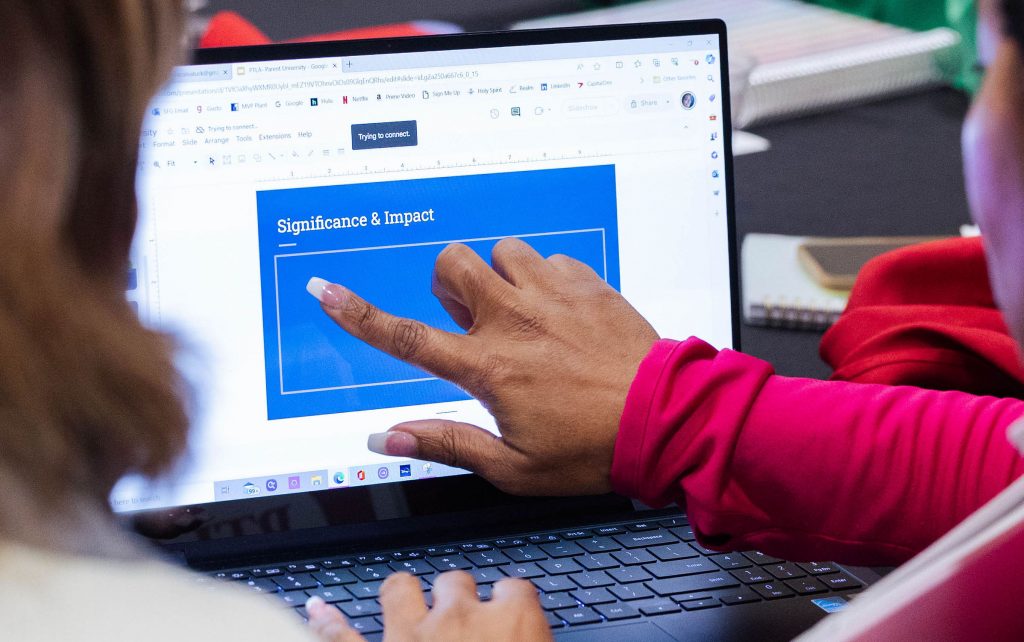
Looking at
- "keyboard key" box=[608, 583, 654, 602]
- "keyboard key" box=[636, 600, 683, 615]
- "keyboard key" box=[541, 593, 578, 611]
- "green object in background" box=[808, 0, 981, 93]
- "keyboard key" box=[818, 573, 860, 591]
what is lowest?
"keyboard key" box=[818, 573, 860, 591]

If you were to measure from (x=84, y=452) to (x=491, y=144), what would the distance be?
48 cm

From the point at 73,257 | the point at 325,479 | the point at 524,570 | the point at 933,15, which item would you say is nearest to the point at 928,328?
the point at 524,570

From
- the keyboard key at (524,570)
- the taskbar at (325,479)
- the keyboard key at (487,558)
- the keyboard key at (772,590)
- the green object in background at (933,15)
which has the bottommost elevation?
the keyboard key at (772,590)

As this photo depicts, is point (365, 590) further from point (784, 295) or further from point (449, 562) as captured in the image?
point (784, 295)

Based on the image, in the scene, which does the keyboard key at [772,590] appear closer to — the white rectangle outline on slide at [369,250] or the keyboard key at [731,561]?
the keyboard key at [731,561]

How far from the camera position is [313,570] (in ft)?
2.54

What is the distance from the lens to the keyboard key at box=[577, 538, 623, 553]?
81 cm

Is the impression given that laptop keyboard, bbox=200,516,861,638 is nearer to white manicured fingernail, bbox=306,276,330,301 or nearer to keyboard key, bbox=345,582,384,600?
keyboard key, bbox=345,582,384,600

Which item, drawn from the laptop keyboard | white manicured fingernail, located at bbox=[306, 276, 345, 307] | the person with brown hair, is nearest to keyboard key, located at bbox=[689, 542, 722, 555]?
the laptop keyboard

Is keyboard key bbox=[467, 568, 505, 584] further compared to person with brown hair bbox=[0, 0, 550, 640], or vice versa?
keyboard key bbox=[467, 568, 505, 584]

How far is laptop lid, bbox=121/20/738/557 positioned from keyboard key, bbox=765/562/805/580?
0.12m

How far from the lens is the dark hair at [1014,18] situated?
1.99ft

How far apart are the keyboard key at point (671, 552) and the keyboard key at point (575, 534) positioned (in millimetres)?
49

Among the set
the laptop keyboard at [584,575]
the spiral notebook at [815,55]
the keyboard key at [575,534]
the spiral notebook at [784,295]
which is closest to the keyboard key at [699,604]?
the laptop keyboard at [584,575]
